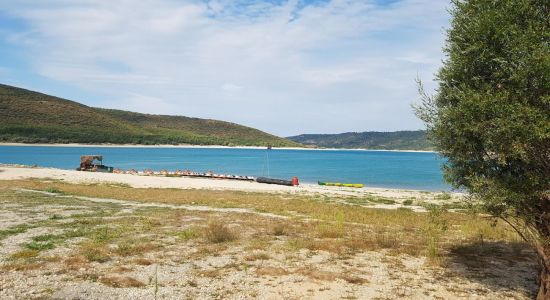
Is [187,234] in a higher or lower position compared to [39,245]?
lower

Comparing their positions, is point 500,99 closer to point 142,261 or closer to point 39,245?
point 142,261

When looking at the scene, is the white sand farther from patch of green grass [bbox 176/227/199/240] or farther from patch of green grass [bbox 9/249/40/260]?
patch of green grass [bbox 9/249/40/260]

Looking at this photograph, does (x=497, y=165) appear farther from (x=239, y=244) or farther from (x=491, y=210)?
(x=239, y=244)

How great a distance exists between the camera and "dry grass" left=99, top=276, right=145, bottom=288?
12.7m

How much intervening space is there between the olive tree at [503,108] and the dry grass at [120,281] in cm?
1037

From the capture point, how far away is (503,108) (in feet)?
37.8

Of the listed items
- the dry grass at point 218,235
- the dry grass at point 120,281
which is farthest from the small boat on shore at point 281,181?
the dry grass at point 120,281

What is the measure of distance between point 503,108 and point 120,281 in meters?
11.9

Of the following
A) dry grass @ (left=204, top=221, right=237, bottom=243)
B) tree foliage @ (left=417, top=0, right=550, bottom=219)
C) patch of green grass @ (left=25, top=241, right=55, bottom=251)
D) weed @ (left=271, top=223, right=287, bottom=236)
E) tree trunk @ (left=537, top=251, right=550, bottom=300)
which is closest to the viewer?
tree foliage @ (left=417, top=0, right=550, bottom=219)

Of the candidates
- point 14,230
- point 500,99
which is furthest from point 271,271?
point 14,230

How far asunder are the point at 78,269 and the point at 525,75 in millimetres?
14297

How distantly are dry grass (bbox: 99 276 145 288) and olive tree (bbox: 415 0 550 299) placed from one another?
34.0 feet

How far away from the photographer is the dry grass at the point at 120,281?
12.7 m

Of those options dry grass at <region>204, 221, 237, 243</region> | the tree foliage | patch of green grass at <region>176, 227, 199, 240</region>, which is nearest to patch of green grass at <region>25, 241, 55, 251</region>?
patch of green grass at <region>176, 227, 199, 240</region>
